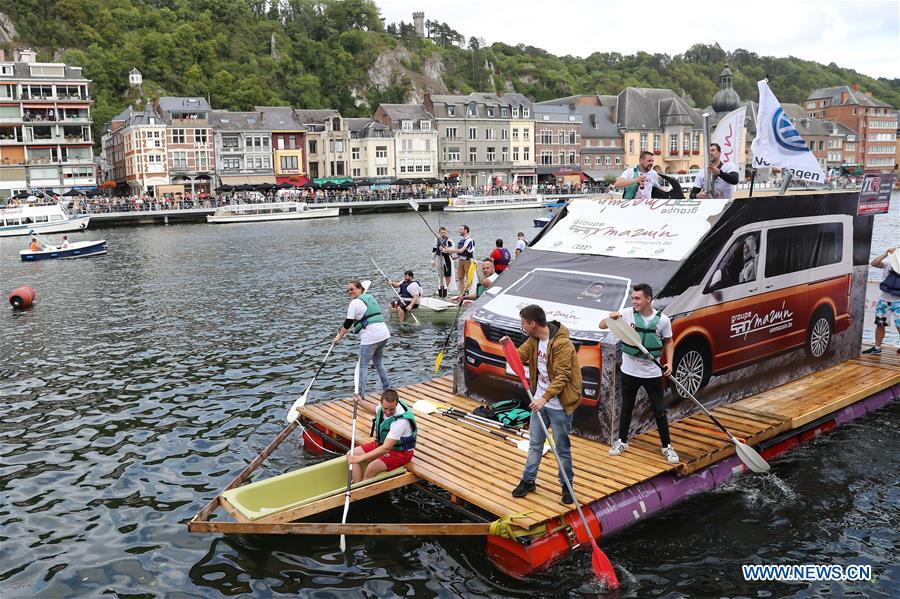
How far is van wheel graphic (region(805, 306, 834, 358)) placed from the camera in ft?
46.2

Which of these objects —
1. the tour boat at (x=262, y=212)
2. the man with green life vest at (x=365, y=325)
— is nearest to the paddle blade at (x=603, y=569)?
the man with green life vest at (x=365, y=325)

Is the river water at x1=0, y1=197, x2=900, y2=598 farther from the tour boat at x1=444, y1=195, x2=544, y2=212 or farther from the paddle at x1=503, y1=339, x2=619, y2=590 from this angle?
the tour boat at x1=444, y1=195, x2=544, y2=212

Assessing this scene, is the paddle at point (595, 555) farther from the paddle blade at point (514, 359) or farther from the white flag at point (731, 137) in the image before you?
the white flag at point (731, 137)

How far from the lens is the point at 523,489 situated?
9328 millimetres

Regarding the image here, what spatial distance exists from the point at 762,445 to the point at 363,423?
6.48 m

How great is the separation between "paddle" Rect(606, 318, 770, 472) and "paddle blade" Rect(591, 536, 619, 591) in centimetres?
245

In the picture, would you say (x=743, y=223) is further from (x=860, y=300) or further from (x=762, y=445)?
(x=860, y=300)

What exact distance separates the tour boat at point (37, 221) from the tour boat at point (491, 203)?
40597mm

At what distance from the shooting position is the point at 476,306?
13.0 metres

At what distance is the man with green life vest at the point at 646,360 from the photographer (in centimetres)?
993

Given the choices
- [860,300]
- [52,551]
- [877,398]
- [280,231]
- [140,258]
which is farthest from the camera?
[280,231]

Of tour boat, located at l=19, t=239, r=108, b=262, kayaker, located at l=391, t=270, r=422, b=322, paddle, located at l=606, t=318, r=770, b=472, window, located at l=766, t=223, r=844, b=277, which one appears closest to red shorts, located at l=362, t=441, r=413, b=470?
paddle, located at l=606, t=318, r=770, b=472

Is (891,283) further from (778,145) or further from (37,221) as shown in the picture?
(37,221)

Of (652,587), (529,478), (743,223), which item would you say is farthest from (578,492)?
(743,223)
